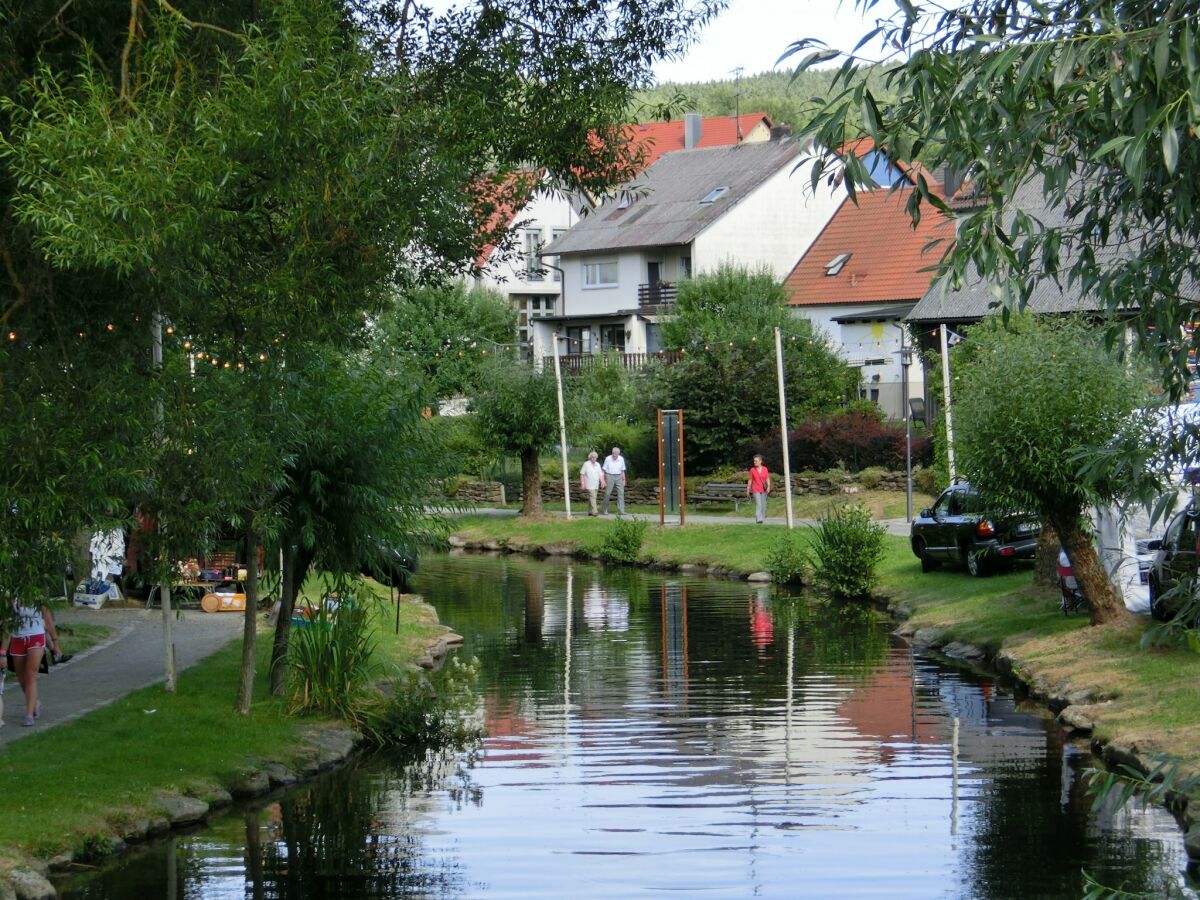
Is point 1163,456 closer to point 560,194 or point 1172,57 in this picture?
point 1172,57

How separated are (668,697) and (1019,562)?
38.3 feet

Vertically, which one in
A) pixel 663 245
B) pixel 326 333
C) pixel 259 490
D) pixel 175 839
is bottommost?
pixel 175 839

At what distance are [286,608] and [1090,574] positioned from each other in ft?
33.5

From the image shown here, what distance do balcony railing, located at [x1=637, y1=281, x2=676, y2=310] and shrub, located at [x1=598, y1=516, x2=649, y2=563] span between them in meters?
28.7

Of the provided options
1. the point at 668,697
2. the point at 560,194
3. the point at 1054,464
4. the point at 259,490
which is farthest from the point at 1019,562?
the point at 259,490

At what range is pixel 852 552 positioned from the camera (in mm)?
30953

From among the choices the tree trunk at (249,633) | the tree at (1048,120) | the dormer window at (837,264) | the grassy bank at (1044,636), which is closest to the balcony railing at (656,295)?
the dormer window at (837,264)

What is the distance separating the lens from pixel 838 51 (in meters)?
6.47

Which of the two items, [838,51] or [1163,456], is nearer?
[838,51]

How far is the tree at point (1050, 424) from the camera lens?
20.6 meters

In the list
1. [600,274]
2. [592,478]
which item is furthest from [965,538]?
[600,274]

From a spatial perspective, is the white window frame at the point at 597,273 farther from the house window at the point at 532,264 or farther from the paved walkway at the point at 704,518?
the paved walkway at the point at 704,518

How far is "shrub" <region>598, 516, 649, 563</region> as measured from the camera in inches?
1556

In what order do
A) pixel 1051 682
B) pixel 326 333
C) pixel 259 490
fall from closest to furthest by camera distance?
1. pixel 326 333
2. pixel 259 490
3. pixel 1051 682
